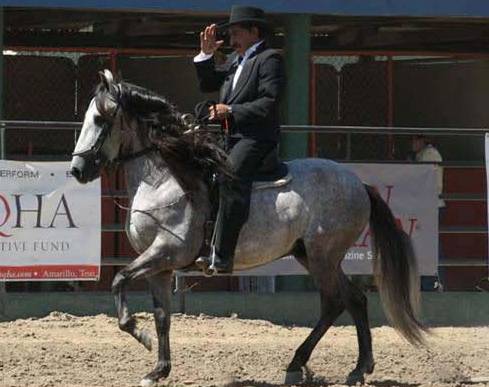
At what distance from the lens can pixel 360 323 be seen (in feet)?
31.7

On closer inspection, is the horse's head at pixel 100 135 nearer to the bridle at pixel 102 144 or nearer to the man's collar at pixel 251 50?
the bridle at pixel 102 144

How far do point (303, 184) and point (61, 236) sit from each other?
3572 millimetres

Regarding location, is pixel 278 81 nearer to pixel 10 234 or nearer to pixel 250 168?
pixel 250 168

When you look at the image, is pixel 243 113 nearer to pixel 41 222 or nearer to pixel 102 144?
pixel 102 144

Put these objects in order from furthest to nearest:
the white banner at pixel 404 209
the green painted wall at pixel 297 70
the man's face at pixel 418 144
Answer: the man's face at pixel 418 144 → the green painted wall at pixel 297 70 → the white banner at pixel 404 209

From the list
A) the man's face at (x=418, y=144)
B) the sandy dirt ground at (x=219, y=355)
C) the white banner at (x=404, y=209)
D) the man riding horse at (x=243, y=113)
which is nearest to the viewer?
the man riding horse at (x=243, y=113)

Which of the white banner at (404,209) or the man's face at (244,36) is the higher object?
the man's face at (244,36)

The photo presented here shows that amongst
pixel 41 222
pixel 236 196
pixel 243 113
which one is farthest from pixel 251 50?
pixel 41 222

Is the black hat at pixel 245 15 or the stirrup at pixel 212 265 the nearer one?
the stirrup at pixel 212 265

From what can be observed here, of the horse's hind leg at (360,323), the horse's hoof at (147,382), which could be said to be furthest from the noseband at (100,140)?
the horse's hind leg at (360,323)

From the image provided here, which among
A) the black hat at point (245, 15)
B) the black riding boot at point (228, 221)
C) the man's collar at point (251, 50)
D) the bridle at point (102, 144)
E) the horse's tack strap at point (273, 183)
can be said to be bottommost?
the black riding boot at point (228, 221)

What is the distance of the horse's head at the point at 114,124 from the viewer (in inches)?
355

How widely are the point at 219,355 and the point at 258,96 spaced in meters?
2.66

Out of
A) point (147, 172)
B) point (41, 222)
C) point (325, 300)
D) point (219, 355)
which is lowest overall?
point (219, 355)
